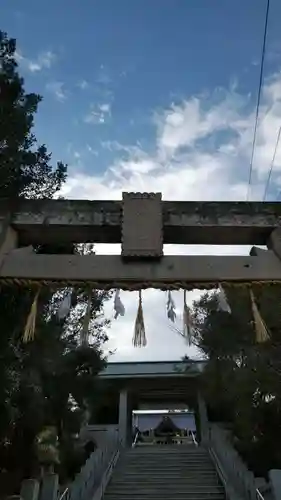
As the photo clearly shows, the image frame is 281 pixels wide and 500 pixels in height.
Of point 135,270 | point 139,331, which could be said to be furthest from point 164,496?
point 135,270

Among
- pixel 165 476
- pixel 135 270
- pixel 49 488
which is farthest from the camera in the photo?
pixel 165 476

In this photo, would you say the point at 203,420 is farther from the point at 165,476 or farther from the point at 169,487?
the point at 169,487

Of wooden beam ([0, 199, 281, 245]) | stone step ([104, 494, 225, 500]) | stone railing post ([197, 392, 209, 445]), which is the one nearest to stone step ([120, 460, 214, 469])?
stone step ([104, 494, 225, 500])

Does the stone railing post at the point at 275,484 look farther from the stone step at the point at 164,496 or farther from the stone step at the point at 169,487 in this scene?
the stone step at the point at 169,487

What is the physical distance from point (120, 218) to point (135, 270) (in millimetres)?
511

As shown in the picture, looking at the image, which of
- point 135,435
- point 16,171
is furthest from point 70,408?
point 135,435

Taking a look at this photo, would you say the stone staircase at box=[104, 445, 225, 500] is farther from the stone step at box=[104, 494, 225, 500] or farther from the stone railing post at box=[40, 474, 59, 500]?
the stone railing post at box=[40, 474, 59, 500]

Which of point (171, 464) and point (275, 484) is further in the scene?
point (171, 464)

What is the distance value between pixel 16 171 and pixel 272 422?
26.9 ft

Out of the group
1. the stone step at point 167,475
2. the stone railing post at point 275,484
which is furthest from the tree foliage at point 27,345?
the stone railing post at point 275,484

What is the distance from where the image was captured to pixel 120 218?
12.9 feet

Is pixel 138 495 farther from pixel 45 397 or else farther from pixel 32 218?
pixel 32 218

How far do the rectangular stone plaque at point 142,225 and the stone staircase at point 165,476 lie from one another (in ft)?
27.9

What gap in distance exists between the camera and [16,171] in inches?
254
